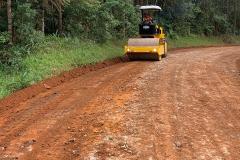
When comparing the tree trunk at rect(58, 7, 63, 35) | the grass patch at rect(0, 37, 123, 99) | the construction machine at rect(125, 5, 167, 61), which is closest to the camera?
the grass patch at rect(0, 37, 123, 99)

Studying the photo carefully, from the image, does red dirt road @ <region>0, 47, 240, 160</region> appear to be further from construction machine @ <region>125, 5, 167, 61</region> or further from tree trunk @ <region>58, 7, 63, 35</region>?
tree trunk @ <region>58, 7, 63, 35</region>

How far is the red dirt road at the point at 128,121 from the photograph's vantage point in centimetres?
839

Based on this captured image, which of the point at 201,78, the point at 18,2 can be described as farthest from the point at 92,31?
the point at 201,78

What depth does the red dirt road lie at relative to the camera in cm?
839

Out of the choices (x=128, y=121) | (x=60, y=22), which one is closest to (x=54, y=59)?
(x=60, y=22)

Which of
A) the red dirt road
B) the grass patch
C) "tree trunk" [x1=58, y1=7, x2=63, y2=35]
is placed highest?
"tree trunk" [x1=58, y1=7, x2=63, y2=35]

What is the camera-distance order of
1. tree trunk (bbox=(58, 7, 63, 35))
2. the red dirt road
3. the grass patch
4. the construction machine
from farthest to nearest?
tree trunk (bbox=(58, 7, 63, 35)) → the construction machine → the grass patch → the red dirt road

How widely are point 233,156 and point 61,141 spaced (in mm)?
3376

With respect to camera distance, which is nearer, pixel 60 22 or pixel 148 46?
pixel 148 46

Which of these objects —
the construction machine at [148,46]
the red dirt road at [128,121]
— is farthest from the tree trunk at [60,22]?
the red dirt road at [128,121]

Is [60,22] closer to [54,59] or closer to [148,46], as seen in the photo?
[148,46]

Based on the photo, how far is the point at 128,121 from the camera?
1009 centimetres

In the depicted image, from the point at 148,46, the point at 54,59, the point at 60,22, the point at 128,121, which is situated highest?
the point at 60,22

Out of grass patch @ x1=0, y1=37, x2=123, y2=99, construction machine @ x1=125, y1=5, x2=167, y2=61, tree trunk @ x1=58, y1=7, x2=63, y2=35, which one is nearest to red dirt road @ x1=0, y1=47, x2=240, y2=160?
grass patch @ x1=0, y1=37, x2=123, y2=99
